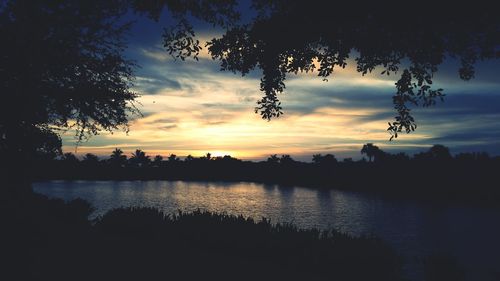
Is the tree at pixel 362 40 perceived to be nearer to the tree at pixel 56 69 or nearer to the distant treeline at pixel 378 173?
the tree at pixel 56 69

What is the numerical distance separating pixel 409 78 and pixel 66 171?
193 metres

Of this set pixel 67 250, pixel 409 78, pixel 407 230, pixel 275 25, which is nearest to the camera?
pixel 409 78

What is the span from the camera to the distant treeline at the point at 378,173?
89188 millimetres

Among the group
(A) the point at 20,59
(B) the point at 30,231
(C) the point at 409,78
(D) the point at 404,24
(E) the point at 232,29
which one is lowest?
(B) the point at 30,231

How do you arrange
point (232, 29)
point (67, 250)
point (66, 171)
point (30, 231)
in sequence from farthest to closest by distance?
point (66, 171), point (30, 231), point (67, 250), point (232, 29)

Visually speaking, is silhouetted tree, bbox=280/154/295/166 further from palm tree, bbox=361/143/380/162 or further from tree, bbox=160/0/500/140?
tree, bbox=160/0/500/140

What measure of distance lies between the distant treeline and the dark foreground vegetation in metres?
29.0

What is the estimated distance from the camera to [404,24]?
263 inches

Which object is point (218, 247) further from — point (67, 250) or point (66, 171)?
point (66, 171)

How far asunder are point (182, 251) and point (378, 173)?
111615mm

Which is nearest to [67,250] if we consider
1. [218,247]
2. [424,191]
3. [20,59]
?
[218,247]

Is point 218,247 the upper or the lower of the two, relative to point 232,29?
lower

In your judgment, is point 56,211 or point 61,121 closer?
point 56,211

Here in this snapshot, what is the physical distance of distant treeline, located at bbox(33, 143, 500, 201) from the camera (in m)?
89.2
